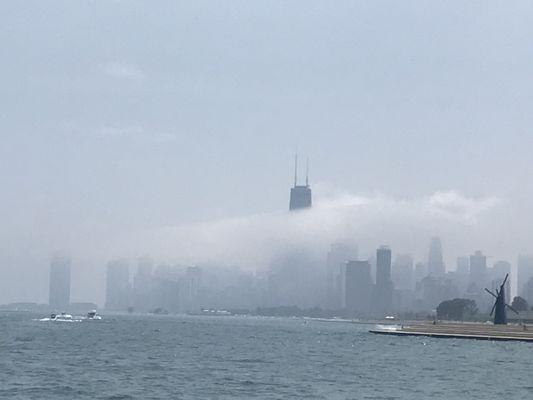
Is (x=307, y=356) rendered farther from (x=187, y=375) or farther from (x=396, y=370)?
(x=187, y=375)

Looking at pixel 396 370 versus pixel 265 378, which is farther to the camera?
pixel 396 370

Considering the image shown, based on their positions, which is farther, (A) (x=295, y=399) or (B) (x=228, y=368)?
(B) (x=228, y=368)

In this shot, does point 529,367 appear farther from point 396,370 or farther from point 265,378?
point 265,378

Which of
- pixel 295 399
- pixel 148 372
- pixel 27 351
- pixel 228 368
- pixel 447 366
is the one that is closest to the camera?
pixel 295 399

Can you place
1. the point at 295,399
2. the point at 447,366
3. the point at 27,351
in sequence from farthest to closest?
the point at 27,351, the point at 447,366, the point at 295,399

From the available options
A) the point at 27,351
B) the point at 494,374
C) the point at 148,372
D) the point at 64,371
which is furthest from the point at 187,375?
the point at 27,351

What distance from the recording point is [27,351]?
310 feet

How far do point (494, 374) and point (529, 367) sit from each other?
10.8 metres

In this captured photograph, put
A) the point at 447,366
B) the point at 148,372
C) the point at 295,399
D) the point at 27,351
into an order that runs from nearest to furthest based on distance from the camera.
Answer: the point at 295,399, the point at 148,372, the point at 447,366, the point at 27,351

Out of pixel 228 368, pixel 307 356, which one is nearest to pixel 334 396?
pixel 228 368

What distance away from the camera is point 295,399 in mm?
55219

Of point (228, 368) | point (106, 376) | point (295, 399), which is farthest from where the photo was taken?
point (228, 368)

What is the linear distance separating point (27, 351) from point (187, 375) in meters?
30.8

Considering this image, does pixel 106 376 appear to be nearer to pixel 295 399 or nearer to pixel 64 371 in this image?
pixel 64 371
